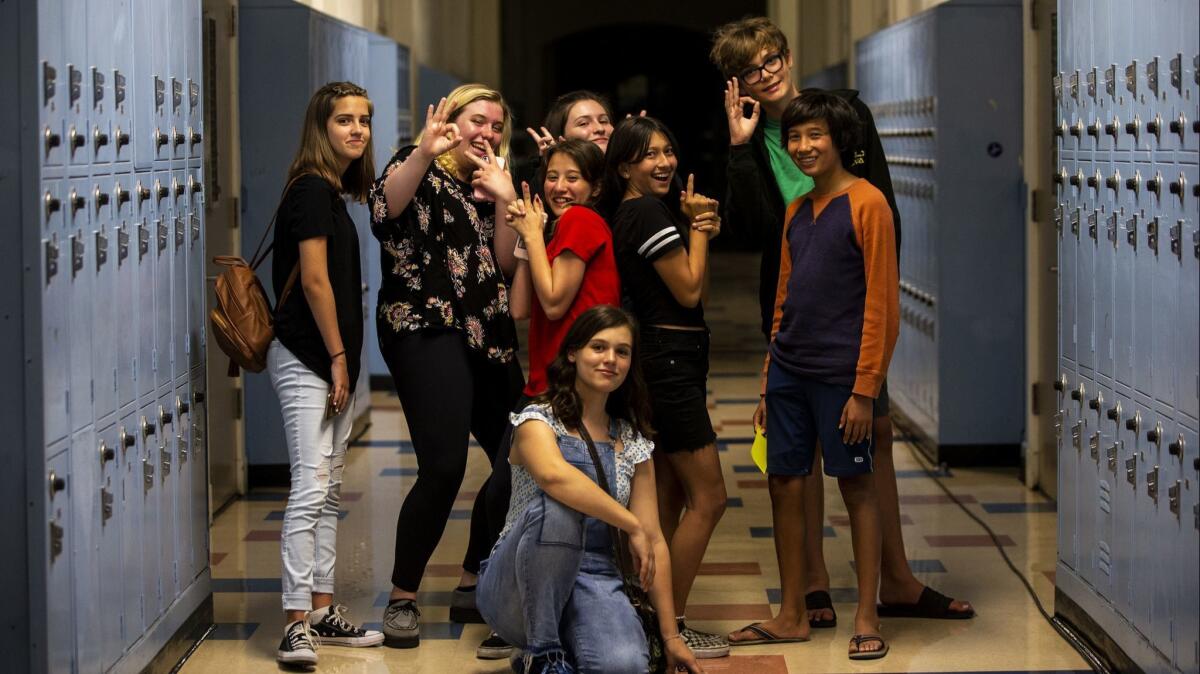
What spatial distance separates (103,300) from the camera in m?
3.75

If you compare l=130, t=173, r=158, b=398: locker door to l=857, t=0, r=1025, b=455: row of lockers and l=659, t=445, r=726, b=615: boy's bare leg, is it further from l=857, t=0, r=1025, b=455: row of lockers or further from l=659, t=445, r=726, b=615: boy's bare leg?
l=857, t=0, r=1025, b=455: row of lockers

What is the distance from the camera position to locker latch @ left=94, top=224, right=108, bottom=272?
3705 mm

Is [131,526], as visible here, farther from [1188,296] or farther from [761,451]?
[1188,296]

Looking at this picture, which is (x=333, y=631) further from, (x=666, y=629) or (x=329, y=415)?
(x=666, y=629)

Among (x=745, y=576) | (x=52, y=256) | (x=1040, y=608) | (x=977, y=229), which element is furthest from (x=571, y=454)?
(x=977, y=229)

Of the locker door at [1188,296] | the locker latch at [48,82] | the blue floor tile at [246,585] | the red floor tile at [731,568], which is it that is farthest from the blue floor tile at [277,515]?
the locker door at [1188,296]

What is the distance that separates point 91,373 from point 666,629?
4.94 ft

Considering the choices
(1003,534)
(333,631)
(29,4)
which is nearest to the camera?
(29,4)

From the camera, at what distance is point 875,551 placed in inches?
172

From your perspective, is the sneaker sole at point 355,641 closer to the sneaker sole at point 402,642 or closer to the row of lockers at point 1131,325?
the sneaker sole at point 402,642

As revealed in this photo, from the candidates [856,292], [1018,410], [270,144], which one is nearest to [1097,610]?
[856,292]

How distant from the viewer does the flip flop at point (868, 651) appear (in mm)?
4355

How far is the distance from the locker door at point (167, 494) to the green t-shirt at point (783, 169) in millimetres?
1816

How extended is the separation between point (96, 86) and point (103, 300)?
496mm
